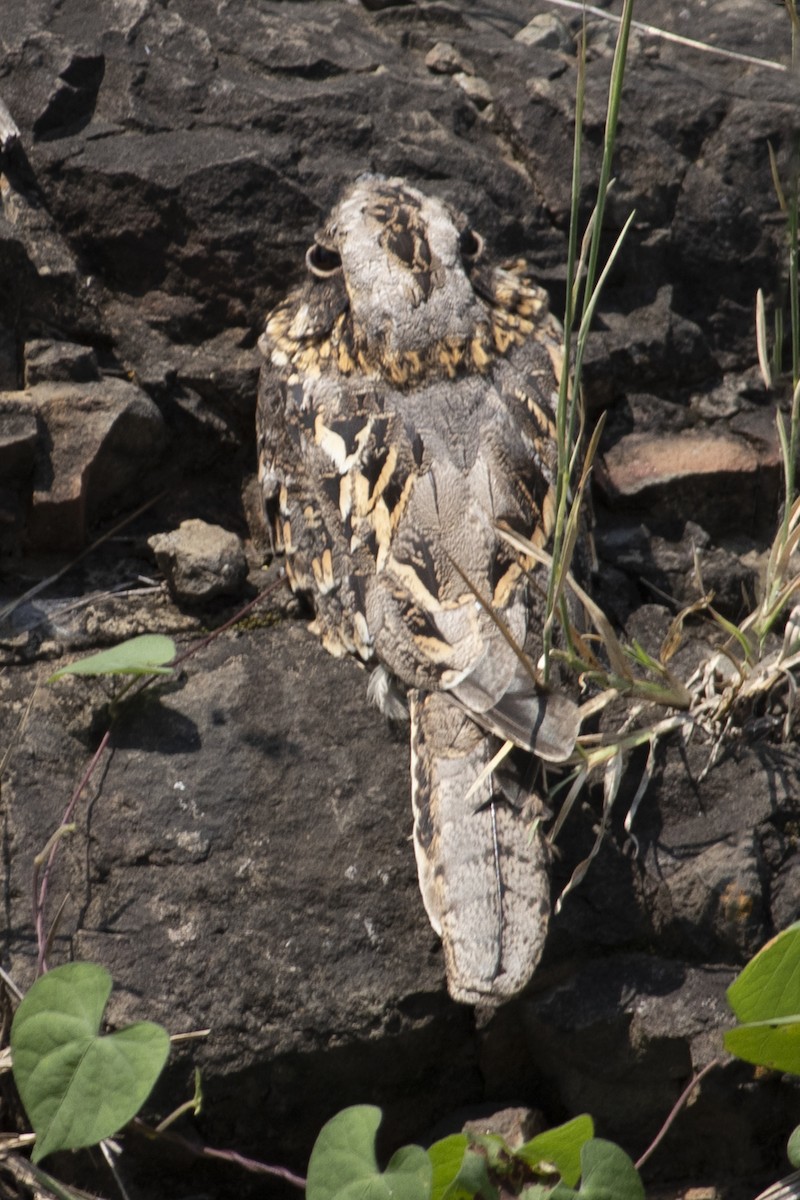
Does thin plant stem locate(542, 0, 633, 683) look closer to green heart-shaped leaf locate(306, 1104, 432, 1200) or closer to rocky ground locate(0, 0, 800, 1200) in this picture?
rocky ground locate(0, 0, 800, 1200)

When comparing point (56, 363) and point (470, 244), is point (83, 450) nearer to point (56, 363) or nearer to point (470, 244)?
point (56, 363)

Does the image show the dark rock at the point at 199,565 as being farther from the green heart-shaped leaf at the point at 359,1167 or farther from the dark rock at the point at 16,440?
the green heart-shaped leaf at the point at 359,1167

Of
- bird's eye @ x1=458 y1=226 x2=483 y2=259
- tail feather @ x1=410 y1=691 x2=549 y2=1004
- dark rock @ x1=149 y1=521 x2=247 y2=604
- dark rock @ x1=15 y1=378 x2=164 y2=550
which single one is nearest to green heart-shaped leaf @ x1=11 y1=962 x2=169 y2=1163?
tail feather @ x1=410 y1=691 x2=549 y2=1004

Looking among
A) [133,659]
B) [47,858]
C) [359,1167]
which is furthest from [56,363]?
[359,1167]

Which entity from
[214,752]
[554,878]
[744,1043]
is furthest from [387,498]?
[744,1043]

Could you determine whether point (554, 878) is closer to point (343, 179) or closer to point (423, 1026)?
point (423, 1026)
